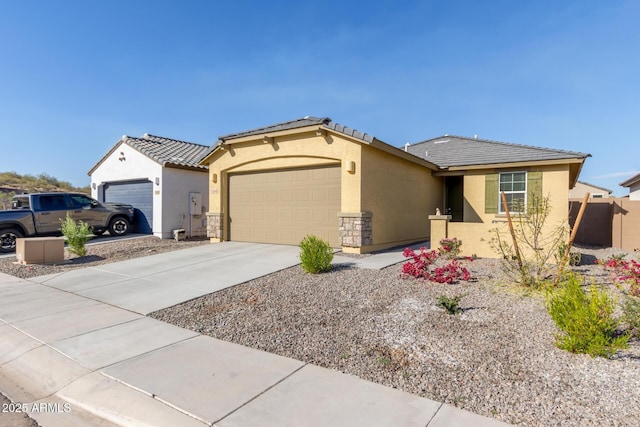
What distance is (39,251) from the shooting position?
9.41 metres

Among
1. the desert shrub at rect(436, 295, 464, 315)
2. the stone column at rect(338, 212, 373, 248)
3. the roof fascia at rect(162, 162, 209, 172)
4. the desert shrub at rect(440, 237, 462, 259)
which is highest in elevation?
the roof fascia at rect(162, 162, 209, 172)

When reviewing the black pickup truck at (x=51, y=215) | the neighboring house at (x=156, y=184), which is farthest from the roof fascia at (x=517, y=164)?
the black pickup truck at (x=51, y=215)

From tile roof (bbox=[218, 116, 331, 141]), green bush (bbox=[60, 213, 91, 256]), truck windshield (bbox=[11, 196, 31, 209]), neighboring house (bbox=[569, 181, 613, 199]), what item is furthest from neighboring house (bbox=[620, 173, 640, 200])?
truck windshield (bbox=[11, 196, 31, 209])

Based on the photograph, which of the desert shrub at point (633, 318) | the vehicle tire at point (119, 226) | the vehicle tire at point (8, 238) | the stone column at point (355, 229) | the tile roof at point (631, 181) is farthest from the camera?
the tile roof at point (631, 181)

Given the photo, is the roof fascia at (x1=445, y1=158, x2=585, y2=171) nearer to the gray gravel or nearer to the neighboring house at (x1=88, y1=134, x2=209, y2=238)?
the gray gravel

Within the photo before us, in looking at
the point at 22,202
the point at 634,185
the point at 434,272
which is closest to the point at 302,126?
the point at 434,272

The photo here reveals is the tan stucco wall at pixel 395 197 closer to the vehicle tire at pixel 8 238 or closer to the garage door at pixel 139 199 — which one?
the garage door at pixel 139 199

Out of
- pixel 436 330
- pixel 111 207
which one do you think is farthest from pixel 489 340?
pixel 111 207

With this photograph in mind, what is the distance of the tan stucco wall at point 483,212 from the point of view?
9195 mm

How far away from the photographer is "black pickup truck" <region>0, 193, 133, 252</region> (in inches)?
470

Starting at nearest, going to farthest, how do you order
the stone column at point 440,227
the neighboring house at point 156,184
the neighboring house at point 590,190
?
the stone column at point 440,227 < the neighboring house at point 156,184 < the neighboring house at point 590,190

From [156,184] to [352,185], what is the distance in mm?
9581

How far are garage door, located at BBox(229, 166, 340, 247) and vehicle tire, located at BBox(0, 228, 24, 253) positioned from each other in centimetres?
776

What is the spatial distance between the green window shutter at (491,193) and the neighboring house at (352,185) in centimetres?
4
